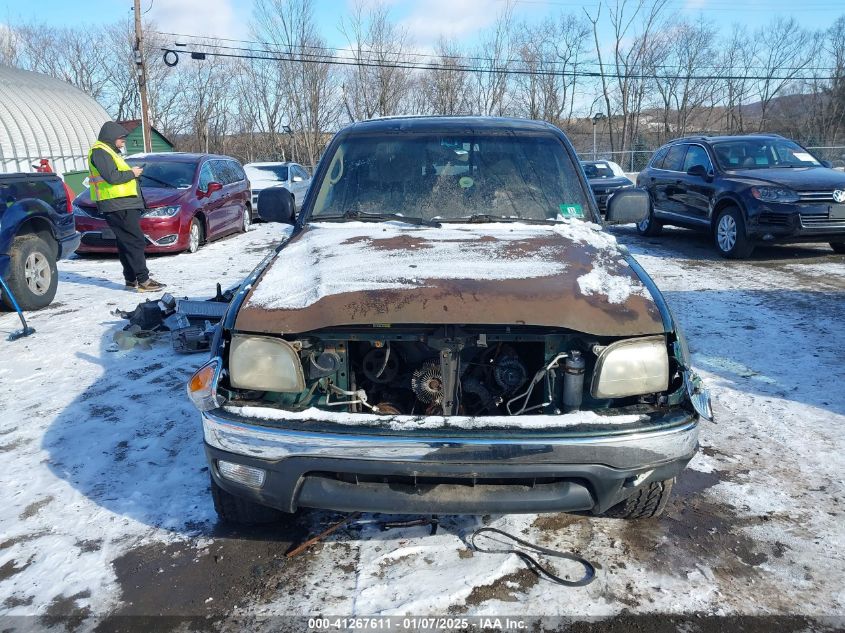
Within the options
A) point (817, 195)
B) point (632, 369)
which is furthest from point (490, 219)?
point (817, 195)

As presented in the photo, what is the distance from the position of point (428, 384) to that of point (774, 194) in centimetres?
781

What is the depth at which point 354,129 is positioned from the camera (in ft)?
13.6

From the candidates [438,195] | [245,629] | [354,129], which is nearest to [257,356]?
[245,629]

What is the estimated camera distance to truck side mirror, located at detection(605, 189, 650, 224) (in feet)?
13.1

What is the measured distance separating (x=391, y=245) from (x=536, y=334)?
3.12 feet

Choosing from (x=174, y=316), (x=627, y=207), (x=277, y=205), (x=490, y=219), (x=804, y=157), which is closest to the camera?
(x=490, y=219)

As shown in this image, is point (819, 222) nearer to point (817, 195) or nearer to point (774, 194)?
point (817, 195)

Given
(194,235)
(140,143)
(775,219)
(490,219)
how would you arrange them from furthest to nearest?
1. (140,143)
2. (194,235)
3. (775,219)
4. (490,219)

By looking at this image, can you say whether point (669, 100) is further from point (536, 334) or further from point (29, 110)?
point (536, 334)

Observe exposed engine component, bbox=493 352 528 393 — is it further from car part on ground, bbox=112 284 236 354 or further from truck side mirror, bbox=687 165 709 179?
truck side mirror, bbox=687 165 709 179

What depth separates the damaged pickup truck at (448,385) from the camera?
7.50 ft

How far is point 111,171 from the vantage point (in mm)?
7504

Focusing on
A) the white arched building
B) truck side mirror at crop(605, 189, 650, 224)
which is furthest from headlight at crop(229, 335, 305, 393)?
the white arched building

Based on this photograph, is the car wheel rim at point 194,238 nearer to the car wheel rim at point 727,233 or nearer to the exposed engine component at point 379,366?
the car wheel rim at point 727,233
